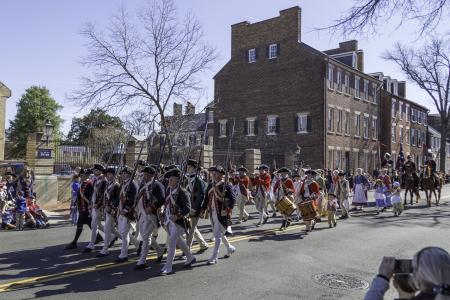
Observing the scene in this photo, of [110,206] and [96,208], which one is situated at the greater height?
[110,206]

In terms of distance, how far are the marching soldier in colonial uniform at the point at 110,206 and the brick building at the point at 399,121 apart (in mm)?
34960

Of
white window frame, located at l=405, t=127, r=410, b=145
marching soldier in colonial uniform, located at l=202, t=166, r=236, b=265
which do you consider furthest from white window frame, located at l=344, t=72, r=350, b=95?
marching soldier in colonial uniform, located at l=202, t=166, r=236, b=265

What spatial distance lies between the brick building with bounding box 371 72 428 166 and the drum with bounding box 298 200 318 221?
2995 cm

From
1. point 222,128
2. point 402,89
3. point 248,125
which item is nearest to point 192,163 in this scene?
point 248,125

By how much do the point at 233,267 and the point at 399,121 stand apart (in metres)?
42.4

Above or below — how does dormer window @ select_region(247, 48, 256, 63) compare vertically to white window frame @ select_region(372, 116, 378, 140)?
above

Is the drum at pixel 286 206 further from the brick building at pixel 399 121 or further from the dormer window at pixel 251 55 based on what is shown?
the brick building at pixel 399 121

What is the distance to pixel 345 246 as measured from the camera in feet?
35.6

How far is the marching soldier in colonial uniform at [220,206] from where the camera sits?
363 inches

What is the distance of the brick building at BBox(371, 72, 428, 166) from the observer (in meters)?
44.5

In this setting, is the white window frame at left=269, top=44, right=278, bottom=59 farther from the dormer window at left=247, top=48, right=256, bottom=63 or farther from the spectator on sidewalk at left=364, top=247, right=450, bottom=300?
the spectator on sidewalk at left=364, top=247, right=450, bottom=300

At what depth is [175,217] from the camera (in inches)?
323

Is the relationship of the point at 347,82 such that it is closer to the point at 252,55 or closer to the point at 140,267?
the point at 252,55

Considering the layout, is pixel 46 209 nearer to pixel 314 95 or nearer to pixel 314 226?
pixel 314 226
